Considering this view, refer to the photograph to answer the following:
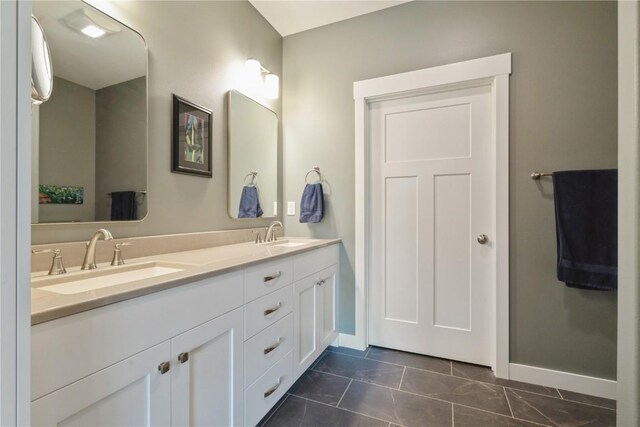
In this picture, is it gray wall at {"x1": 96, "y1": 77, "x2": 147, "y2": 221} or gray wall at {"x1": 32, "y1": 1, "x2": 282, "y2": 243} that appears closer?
gray wall at {"x1": 96, "y1": 77, "x2": 147, "y2": 221}

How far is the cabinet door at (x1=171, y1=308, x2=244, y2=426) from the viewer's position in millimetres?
923

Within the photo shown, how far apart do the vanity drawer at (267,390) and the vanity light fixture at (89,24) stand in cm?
165

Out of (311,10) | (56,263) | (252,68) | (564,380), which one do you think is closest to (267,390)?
(56,263)

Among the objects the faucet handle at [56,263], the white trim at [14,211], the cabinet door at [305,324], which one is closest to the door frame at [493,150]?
the cabinet door at [305,324]

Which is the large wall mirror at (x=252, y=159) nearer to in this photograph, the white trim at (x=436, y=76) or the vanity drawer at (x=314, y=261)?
the vanity drawer at (x=314, y=261)

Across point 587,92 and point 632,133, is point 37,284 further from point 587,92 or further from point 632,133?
point 587,92

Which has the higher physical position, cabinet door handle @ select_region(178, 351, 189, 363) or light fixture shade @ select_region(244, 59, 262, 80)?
light fixture shade @ select_region(244, 59, 262, 80)

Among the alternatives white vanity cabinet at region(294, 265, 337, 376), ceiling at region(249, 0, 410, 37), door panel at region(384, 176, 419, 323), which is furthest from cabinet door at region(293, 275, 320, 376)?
ceiling at region(249, 0, 410, 37)

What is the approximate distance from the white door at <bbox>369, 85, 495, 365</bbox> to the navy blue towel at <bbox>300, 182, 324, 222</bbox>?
0.42 m

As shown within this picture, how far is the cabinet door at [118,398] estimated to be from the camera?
2.12 feet

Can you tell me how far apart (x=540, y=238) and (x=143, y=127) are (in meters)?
2.35

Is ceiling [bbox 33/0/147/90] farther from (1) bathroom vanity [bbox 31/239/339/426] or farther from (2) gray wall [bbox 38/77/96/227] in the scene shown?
(1) bathroom vanity [bbox 31/239/339/426]

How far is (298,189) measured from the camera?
246 cm

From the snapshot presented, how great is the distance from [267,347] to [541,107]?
2115 mm
